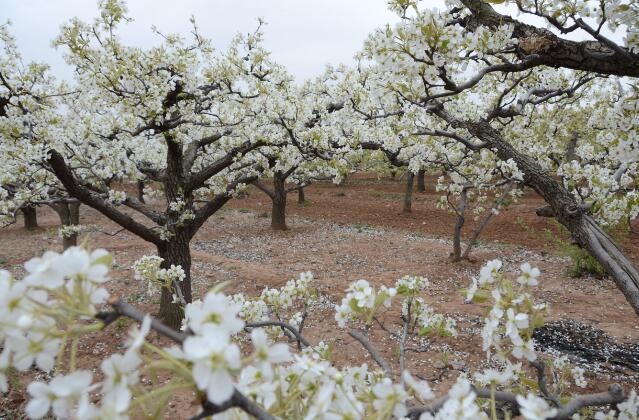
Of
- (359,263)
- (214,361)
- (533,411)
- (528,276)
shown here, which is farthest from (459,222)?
(214,361)

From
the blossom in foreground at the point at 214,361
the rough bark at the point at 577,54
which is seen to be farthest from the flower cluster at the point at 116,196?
the blossom in foreground at the point at 214,361

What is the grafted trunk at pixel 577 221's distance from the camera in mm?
2555

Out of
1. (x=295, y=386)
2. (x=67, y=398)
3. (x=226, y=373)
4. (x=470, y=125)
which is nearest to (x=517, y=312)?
(x=295, y=386)

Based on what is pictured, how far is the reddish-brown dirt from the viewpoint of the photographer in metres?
6.36

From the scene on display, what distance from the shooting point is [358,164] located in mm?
13977

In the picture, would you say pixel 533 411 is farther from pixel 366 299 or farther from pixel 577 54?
pixel 577 54

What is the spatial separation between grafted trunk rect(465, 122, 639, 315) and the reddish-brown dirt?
4.09 feet

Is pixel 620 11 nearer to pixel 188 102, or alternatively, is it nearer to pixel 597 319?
pixel 188 102

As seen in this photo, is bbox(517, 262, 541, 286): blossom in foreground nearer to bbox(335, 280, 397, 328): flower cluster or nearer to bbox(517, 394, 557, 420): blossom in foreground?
bbox(335, 280, 397, 328): flower cluster

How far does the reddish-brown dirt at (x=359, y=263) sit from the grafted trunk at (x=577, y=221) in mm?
1247

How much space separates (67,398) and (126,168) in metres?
7.04

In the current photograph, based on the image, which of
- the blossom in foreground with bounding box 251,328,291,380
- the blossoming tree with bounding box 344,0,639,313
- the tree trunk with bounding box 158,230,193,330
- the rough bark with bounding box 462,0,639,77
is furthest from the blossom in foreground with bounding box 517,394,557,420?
the tree trunk with bounding box 158,230,193,330

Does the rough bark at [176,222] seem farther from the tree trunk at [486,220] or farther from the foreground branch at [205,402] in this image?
the tree trunk at [486,220]

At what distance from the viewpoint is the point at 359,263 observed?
12125mm
